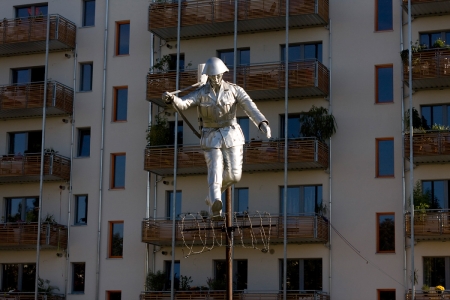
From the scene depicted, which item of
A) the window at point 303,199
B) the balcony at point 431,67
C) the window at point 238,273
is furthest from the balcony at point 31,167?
the balcony at point 431,67

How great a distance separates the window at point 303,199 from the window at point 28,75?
604 inches

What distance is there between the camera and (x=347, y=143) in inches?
1896

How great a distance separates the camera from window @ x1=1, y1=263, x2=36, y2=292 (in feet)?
175

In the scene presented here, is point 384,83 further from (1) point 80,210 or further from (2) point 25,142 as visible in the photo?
(2) point 25,142

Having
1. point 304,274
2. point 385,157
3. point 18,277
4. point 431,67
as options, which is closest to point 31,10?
point 18,277

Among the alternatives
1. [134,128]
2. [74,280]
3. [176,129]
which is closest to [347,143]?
[176,129]

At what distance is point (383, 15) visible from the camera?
48375 millimetres

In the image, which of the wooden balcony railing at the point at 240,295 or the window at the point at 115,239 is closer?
the wooden balcony railing at the point at 240,295

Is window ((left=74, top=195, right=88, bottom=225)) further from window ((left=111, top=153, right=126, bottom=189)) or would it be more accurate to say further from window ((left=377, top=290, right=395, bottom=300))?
window ((left=377, top=290, right=395, bottom=300))

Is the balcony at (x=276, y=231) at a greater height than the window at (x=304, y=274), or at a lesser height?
greater

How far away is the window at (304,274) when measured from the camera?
156 ft

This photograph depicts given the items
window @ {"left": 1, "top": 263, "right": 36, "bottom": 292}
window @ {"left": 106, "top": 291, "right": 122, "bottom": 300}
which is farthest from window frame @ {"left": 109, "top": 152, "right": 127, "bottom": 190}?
window @ {"left": 1, "top": 263, "right": 36, "bottom": 292}

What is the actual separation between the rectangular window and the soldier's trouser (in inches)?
1254

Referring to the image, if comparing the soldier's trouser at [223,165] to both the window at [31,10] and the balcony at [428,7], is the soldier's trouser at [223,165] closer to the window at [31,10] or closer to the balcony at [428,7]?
the balcony at [428,7]
